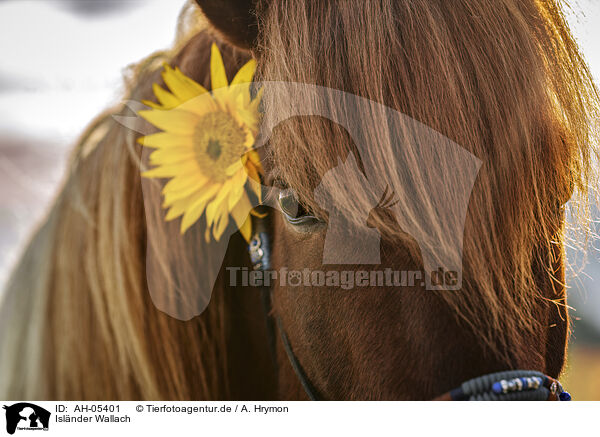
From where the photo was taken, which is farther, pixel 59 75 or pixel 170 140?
pixel 59 75

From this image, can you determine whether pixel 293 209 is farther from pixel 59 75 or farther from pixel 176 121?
pixel 59 75

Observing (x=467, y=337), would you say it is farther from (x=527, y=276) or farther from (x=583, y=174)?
(x=583, y=174)

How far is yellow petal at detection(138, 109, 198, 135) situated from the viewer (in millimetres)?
540

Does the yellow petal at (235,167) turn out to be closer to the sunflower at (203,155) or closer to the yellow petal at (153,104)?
the sunflower at (203,155)

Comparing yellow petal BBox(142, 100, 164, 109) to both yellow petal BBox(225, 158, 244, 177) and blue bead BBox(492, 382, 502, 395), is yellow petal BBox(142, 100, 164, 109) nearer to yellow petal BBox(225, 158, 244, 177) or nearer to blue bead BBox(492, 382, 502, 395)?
yellow petal BBox(225, 158, 244, 177)

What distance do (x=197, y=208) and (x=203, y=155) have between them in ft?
0.21

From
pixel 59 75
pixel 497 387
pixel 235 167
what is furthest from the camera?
pixel 59 75

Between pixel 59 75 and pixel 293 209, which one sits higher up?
pixel 59 75

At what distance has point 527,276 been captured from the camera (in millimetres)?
408

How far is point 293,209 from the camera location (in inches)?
18.4

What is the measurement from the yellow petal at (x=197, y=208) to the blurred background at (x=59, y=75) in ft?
0.69

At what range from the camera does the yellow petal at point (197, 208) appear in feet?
1.74
